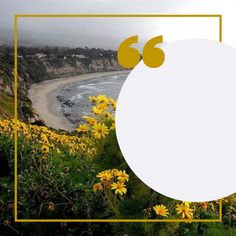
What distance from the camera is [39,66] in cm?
481

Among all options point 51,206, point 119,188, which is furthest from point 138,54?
point 51,206

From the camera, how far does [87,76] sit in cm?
472

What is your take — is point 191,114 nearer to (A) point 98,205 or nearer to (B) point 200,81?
(B) point 200,81

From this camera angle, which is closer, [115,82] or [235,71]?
[235,71]

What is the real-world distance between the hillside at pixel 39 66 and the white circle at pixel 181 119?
0.72 meters

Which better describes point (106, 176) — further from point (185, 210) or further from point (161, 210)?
point (185, 210)

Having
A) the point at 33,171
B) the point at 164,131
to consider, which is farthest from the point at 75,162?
the point at 164,131

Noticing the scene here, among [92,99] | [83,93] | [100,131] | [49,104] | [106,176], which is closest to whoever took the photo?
[106,176]

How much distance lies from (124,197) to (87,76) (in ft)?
4.01

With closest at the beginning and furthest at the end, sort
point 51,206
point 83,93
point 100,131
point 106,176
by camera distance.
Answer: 1. point 106,176
2. point 51,206
3. point 100,131
4. point 83,93

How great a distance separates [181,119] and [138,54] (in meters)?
0.62

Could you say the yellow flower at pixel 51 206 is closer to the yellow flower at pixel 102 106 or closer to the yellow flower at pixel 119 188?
the yellow flower at pixel 119 188

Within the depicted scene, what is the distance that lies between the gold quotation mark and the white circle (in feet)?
0.15

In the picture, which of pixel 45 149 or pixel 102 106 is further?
pixel 45 149
